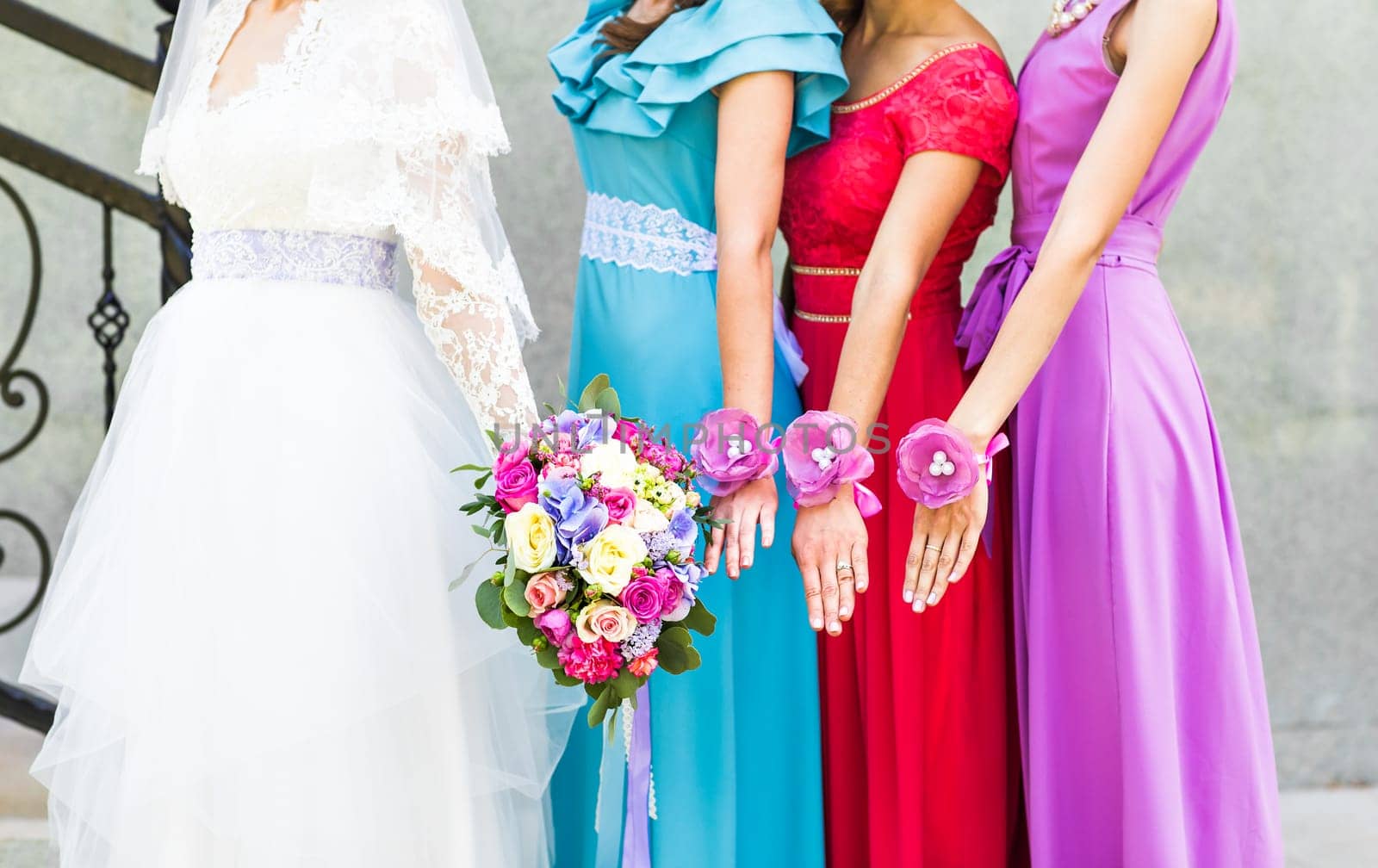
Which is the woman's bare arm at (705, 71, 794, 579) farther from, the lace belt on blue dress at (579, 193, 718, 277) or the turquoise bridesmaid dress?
the lace belt on blue dress at (579, 193, 718, 277)

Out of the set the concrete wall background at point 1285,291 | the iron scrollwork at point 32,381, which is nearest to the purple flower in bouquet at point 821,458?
the concrete wall background at point 1285,291

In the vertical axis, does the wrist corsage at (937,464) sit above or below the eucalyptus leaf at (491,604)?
above

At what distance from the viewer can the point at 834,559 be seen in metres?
1.84

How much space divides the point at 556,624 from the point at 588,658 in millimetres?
65

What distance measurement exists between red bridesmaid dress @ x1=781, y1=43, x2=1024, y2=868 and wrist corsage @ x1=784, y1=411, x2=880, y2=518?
427 mm

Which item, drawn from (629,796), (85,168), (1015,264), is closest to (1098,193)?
(1015,264)

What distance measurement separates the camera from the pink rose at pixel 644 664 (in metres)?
1.60

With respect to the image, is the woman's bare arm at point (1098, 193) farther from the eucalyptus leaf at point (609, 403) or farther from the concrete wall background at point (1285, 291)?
the concrete wall background at point (1285, 291)

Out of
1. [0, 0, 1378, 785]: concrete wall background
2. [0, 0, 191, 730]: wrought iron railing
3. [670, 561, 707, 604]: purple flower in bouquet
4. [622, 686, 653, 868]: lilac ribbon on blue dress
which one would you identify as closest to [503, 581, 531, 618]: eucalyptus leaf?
[670, 561, 707, 604]: purple flower in bouquet

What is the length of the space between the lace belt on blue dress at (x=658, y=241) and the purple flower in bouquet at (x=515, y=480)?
2.27 feet

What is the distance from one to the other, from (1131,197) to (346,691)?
151 cm

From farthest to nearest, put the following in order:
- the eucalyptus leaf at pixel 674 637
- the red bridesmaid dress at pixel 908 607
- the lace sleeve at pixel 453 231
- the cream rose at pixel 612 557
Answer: the red bridesmaid dress at pixel 908 607
the lace sleeve at pixel 453 231
the eucalyptus leaf at pixel 674 637
the cream rose at pixel 612 557

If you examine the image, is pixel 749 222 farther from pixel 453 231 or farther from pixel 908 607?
pixel 908 607

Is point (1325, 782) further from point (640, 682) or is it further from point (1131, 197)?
point (640, 682)
